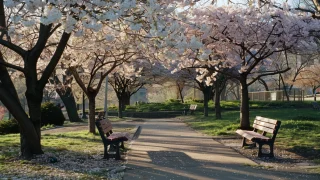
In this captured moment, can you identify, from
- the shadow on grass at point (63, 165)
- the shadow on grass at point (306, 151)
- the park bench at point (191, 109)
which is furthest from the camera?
the park bench at point (191, 109)

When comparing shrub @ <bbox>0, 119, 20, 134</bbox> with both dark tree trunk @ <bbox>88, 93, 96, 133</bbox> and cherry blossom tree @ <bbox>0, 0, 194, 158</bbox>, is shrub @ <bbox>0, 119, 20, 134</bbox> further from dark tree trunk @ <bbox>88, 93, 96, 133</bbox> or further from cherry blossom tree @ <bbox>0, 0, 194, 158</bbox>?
cherry blossom tree @ <bbox>0, 0, 194, 158</bbox>

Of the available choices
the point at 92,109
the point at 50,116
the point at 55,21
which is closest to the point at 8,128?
the point at 50,116

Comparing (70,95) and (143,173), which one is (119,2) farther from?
(70,95)

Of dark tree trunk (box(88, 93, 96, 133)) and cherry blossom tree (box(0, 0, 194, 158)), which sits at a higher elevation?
cherry blossom tree (box(0, 0, 194, 158))

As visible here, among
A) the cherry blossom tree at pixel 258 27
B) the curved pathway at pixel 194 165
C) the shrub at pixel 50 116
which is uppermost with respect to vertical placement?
the cherry blossom tree at pixel 258 27

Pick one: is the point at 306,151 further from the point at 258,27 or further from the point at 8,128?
the point at 8,128

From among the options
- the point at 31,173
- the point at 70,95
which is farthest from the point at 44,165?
the point at 70,95

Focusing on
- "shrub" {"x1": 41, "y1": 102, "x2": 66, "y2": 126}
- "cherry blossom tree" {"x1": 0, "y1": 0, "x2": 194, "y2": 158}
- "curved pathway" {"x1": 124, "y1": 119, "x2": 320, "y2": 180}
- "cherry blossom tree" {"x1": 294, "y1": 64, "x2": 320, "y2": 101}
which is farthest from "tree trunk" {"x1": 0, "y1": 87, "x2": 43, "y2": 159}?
"cherry blossom tree" {"x1": 294, "y1": 64, "x2": 320, "y2": 101}

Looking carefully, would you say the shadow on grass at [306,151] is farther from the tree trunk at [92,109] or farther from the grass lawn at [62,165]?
the tree trunk at [92,109]

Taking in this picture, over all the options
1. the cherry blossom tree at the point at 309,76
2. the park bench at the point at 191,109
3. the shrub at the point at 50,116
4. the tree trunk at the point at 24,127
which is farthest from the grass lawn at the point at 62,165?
the cherry blossom tree at the point at 309,76

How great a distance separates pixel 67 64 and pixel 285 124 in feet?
28.8

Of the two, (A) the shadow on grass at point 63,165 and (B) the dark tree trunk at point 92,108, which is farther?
(B) the dark tree trunk at point 92,108

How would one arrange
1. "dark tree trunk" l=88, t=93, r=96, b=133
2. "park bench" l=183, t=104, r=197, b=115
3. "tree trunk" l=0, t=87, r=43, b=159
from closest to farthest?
1. "tree trunk" l=0, t=87, r=43, b=159
2. "dark tree trunk" l=88, t=93, r=96, b=133
3. "park bench" l=183, t=104, r=197, b=115

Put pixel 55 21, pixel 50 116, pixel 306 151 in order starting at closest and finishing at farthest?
pixel 55 21 < pixel 306 151 < pixel 50 116
